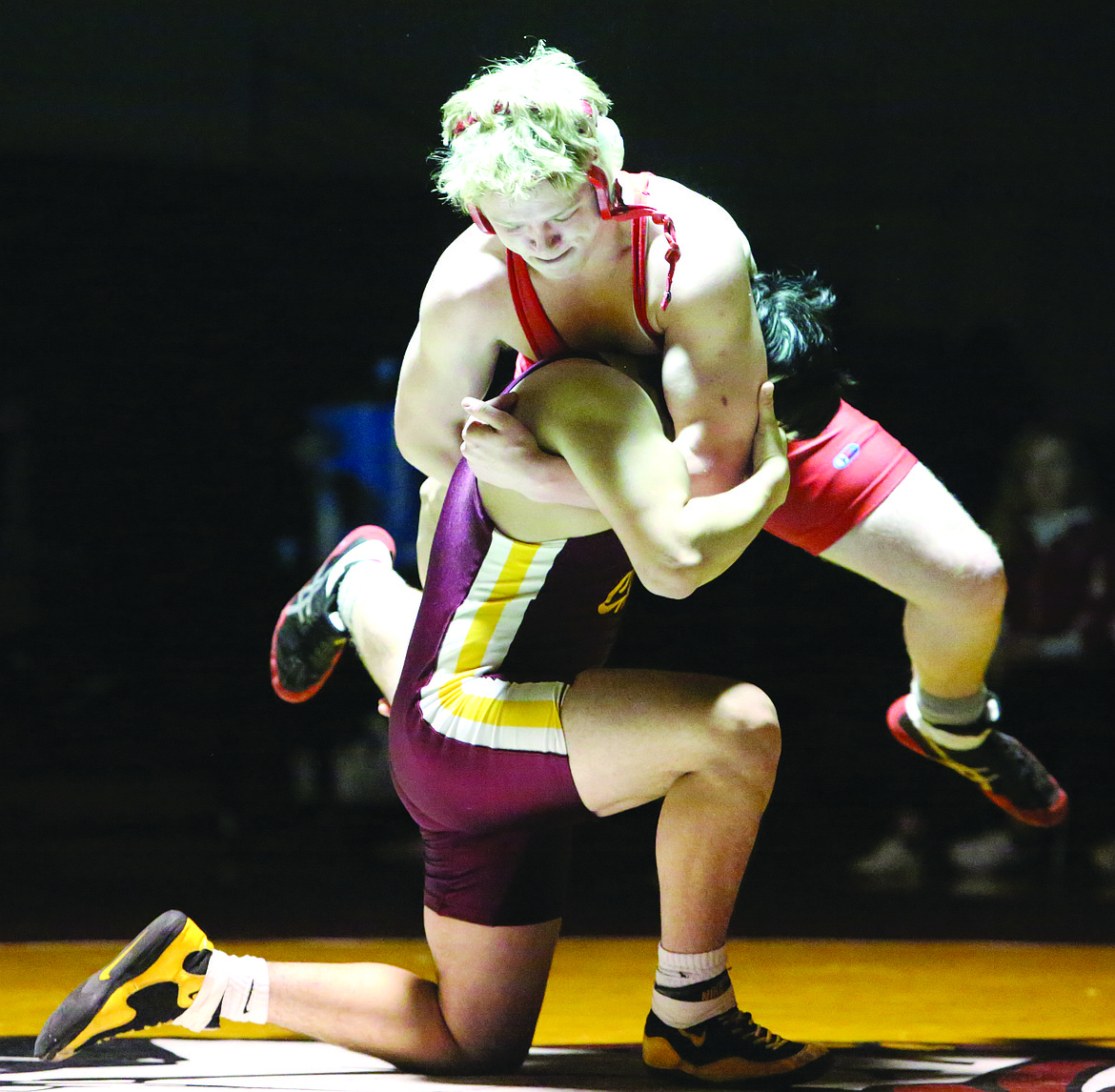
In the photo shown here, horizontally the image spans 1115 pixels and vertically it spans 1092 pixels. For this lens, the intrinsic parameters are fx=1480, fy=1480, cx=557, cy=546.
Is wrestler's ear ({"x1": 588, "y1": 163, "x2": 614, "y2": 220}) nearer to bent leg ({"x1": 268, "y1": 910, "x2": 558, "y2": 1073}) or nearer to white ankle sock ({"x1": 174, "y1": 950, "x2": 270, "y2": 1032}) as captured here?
bent leg ({"x1": 268, "y1": 910, "x2": 558, "y2": 1073})

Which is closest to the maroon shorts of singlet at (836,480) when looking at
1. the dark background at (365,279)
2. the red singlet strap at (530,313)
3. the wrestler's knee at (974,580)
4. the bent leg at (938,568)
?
the bent leg at (938,568)

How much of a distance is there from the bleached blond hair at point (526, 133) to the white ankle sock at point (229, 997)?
91 centimetres

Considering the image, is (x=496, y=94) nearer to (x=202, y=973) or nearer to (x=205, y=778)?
(x=202, y=973)

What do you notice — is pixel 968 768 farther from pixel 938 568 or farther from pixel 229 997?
pixel 229 997

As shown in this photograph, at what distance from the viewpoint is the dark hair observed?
2.16 metres

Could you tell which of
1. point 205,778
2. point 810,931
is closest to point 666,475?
point 810,931

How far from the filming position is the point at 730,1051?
1646 millimetres

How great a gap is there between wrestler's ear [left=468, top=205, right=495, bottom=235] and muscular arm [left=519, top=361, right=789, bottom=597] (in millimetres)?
194

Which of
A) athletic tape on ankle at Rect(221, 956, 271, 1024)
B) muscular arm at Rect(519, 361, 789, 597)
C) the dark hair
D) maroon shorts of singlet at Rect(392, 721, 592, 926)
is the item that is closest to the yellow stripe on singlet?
maroon shorts of singlet at Rect(392, 721, 592, 926)

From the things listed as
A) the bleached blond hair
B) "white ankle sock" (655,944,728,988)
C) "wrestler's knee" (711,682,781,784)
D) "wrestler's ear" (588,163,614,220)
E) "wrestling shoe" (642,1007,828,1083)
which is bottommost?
"wrestling shoe" (642,1007,828,1083)

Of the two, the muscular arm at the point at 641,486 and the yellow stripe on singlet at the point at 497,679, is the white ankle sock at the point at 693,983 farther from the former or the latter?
the muscular arm at the point at 641,486

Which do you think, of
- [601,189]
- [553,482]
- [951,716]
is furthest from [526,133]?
[951,716]

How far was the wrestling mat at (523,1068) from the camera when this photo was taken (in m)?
1.66

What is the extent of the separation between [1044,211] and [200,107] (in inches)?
84.3
